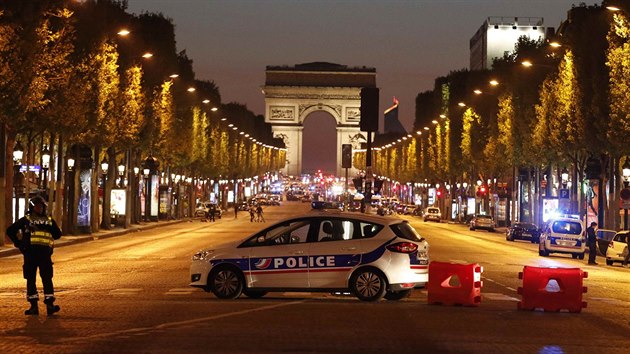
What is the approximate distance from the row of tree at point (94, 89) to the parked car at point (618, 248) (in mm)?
20257

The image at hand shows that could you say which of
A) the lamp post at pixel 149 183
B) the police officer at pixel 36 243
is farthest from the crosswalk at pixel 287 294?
the lamp post at pixel 149 183

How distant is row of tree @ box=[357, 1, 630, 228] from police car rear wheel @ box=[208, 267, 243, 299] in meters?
29.2

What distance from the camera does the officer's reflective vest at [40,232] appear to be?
2070 centimetres

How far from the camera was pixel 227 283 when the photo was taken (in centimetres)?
2422

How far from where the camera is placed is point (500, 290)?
28719 millimetres

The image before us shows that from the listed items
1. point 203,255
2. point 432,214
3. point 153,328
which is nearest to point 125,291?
point 203,255

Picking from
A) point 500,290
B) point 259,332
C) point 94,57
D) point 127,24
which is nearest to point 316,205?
point 127,24

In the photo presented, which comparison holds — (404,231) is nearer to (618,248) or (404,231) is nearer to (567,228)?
(618,248)

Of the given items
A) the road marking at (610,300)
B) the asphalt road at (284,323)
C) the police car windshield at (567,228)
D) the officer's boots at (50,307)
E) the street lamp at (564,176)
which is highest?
the street lamp at (564,176)

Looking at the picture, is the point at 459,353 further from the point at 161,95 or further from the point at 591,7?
the point at 161,95

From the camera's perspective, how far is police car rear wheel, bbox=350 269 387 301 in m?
23.9

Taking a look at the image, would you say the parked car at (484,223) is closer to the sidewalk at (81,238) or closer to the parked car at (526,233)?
the parked car at (526,233)

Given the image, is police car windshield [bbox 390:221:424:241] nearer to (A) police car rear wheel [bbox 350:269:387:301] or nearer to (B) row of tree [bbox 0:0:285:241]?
(A) police car rear wheel [bbox 350:269:387:301]

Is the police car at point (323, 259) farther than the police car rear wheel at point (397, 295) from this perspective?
No
